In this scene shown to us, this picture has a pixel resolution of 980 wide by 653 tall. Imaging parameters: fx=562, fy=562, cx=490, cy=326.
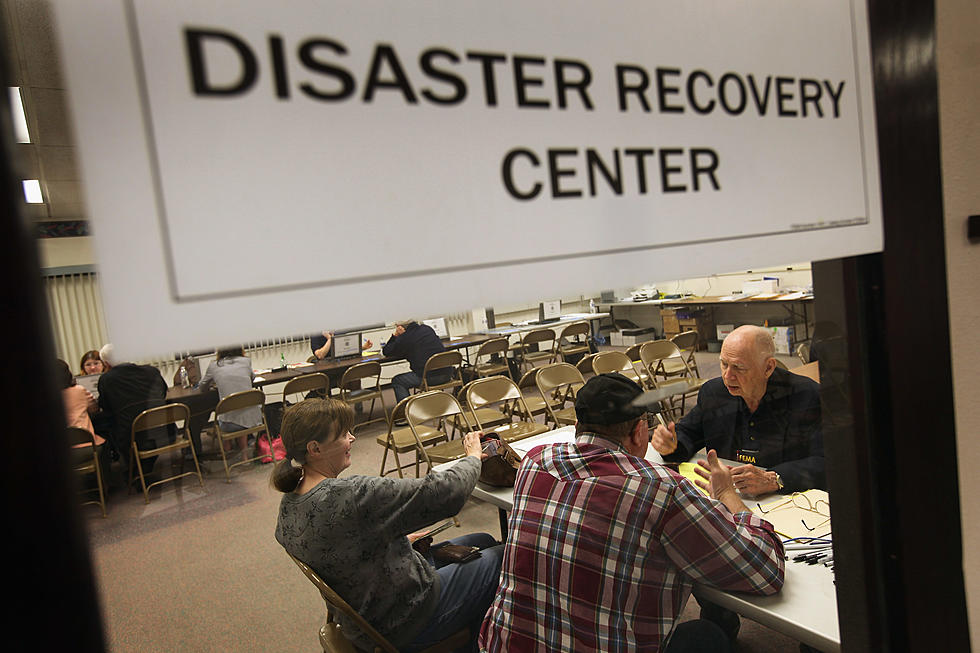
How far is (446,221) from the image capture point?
1.27 feet

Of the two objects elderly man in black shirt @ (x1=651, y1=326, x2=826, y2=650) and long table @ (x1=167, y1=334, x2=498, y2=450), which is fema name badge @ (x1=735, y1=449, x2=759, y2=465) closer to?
elderly man in black shirt @ (x1=651, y1=326, x2=826, y2=650)

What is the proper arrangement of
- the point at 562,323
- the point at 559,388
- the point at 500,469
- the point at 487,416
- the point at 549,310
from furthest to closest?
the point at 487,416 < the point at 500,469 < the point at 559,388 < the point at 562,323 < the point at 549,310

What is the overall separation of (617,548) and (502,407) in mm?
1112

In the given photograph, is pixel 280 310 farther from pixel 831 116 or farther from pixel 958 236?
pixel 958 236

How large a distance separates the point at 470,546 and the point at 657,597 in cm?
102

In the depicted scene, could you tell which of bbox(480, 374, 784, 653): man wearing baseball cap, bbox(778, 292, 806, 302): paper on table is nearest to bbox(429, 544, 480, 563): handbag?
bbox(480, 374, 784, 653): man wearing baseball cap

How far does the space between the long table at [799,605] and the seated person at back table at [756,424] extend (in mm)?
209

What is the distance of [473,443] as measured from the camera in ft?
8.00

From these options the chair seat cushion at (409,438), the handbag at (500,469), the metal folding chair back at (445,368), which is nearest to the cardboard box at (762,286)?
the metal folding chair back at (445,368)

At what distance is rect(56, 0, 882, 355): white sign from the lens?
30 centimetres

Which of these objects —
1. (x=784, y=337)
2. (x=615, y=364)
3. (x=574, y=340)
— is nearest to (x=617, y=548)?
(x=615, y=364)

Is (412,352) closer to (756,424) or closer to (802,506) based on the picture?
(756,424)

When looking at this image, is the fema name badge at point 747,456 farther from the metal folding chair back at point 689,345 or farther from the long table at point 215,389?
the long table at point 215,389

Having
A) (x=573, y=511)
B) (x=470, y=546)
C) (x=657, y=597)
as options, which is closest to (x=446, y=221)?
(x=573, y=511)
